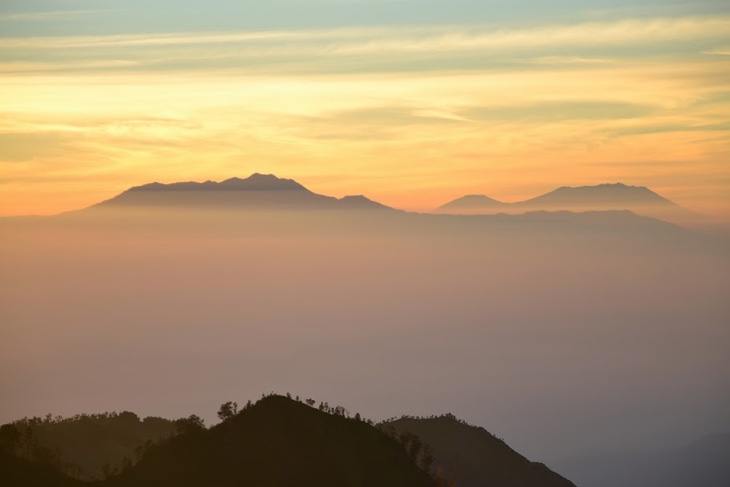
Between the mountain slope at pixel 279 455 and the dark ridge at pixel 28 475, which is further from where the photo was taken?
the mountain slope at pixel 279 455

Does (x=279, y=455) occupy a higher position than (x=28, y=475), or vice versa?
(x=279, y=455)

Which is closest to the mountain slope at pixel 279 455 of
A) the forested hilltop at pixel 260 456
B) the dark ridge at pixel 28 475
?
the forested hilltop at pixel 260 456

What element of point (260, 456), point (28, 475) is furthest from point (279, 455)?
point (28, 475)

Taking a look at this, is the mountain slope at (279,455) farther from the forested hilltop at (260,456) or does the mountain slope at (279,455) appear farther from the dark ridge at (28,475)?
the dark ridge at (28,475)

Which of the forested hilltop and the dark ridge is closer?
the dark ridge

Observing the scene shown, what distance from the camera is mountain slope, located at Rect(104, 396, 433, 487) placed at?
15025cm

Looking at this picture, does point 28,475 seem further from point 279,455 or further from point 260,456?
point 279,455

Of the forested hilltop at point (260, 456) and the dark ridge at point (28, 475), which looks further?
the forested hilltop at point (260, 456)

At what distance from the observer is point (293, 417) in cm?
16175

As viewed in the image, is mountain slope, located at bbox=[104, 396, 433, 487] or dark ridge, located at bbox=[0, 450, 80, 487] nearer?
dark ridge, located at bbox=[0, 450, 80, 487]

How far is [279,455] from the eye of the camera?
15550 centimetres

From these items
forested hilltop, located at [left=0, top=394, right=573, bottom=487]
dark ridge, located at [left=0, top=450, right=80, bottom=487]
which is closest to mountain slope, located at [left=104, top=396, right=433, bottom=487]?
forested hilltop, located at [left=0, top=394, right=573, bottom=487]

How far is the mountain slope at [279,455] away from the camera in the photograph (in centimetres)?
15025

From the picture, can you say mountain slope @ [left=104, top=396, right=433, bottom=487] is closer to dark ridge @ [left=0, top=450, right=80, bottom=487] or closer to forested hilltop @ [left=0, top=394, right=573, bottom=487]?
forested hilltop @ [left=0, top=394, right=573, bottom=487]
